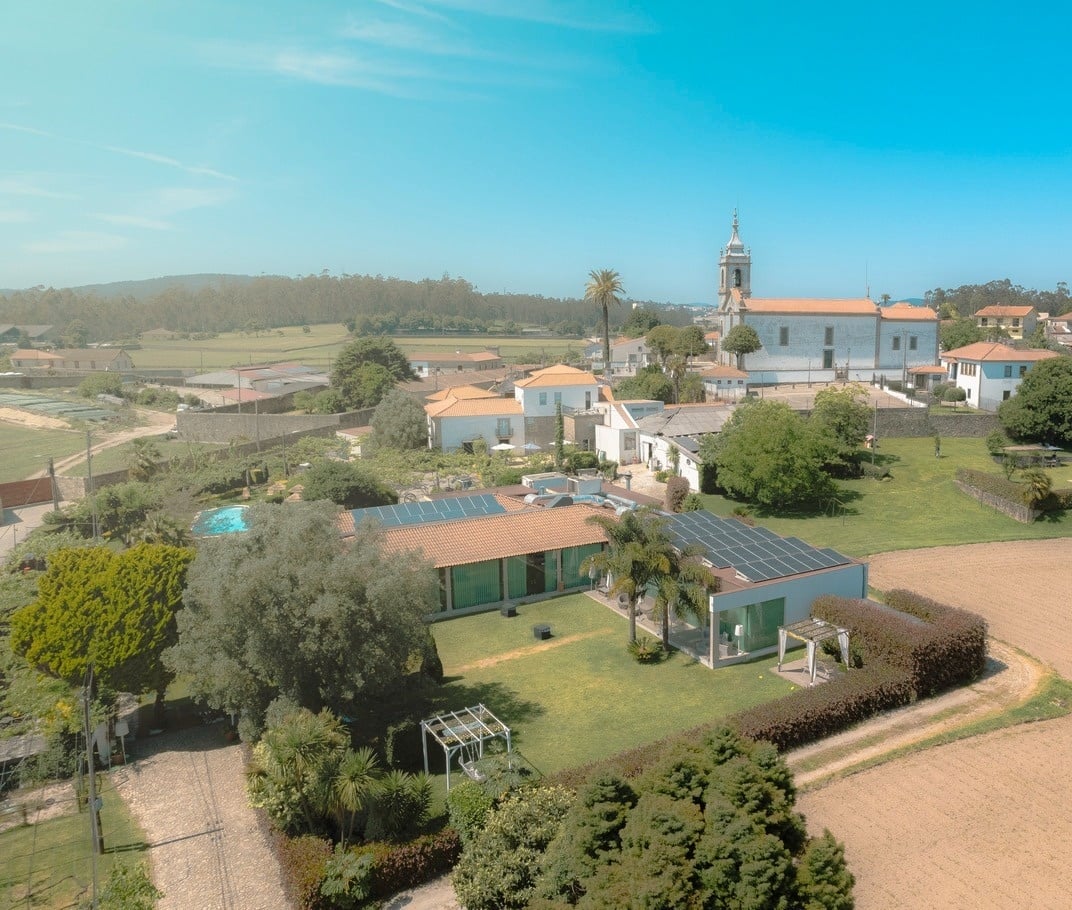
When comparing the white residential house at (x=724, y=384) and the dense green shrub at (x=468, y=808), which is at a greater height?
the white residential house at (x=724, y=384)

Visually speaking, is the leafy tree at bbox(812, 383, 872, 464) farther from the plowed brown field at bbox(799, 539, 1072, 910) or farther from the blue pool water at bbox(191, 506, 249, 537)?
the blue pool water at bbox(191, 506, 249, 537)

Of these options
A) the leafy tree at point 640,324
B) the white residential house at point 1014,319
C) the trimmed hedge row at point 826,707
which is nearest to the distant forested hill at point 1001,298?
the white residential house at point 1014,319

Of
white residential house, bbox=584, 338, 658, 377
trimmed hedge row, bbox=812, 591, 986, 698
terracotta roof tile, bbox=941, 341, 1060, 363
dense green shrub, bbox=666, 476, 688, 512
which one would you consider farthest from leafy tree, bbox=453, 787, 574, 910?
white residential house, bbox=584, 338, 658, 377

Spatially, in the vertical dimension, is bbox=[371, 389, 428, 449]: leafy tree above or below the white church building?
below

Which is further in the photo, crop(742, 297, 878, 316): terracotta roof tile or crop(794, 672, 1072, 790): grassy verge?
crop(742, 297, 878, 316): terracotta roof tile

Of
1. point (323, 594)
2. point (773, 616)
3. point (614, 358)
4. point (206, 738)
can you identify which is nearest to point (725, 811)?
point (323, 594)

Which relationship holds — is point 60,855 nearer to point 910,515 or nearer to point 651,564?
point 651,564

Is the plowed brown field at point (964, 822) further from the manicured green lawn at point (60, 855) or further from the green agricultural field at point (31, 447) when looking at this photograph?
the green agricultural field at point (31, 447)
